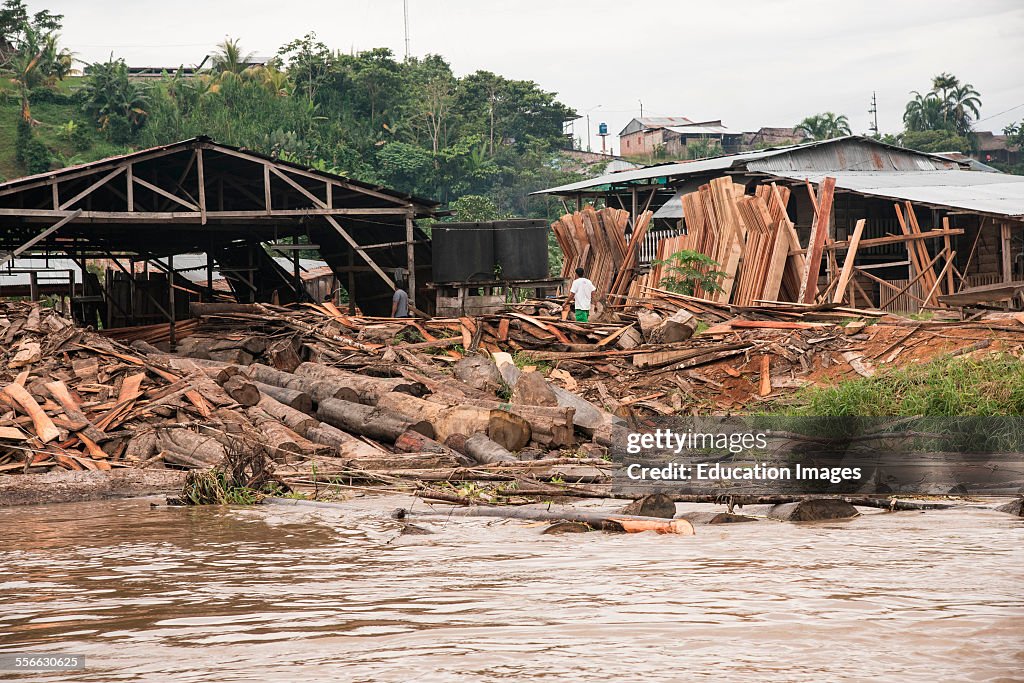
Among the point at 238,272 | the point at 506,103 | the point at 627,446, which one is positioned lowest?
the point at 627,446

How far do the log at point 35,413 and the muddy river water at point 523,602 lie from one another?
9.16 ft

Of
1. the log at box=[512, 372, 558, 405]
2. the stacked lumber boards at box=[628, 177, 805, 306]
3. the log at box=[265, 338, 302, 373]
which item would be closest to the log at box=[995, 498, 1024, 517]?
the log at box=[512, 372, 558, 405]

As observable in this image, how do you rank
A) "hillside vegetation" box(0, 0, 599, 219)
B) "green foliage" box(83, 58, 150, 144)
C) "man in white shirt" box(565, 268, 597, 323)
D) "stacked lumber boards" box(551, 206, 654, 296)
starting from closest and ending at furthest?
"man in white shirt" box(565, 268, 597, 323) < "stacked lumber boards" box(551, 206, 654, 296) < "hillside vegetation" box(0, 0, 599, 219) < "green foliage" box(83, 58, 150, 144)

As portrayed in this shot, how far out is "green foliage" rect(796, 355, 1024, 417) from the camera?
10.8 meters

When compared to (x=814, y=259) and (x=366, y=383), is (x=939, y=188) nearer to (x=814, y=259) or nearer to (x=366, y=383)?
(x=814, y=259)

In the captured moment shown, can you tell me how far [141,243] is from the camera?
27531 mm

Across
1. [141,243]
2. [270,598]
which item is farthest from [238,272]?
[270,598]

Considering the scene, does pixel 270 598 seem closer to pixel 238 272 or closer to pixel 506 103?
pixel 238 272

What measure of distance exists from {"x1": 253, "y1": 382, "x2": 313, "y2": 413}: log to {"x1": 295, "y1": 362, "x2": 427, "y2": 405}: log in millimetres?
530

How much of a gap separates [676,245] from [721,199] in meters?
1.70

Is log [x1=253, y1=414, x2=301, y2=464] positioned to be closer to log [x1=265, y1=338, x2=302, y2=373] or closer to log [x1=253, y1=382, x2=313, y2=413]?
log [x1=253, y1=382, x2=313, y2=413]

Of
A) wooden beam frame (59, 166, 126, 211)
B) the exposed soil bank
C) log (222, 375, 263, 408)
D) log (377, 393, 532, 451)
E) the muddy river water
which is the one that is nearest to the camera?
the muddy river water

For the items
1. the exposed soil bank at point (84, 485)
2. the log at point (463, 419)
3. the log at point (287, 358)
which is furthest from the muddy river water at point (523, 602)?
the log at point (287, 358)

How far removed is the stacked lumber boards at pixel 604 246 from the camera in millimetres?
23752
